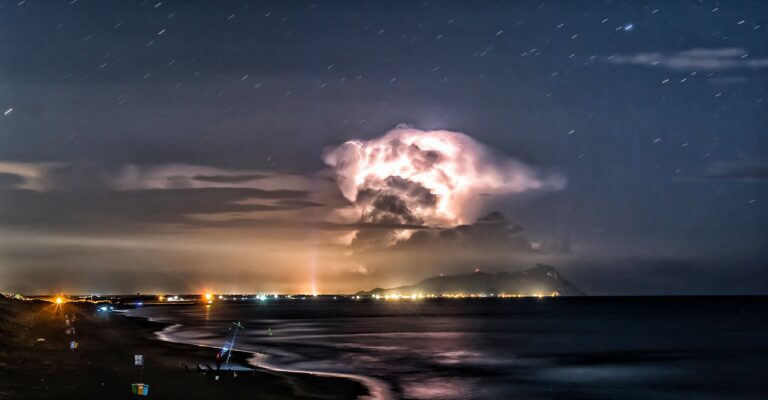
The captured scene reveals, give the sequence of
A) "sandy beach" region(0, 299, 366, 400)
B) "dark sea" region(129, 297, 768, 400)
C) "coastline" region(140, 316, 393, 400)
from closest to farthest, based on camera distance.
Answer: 1. "sandy beach" region(0, 299, 366, 400)
2. "coastline" region(140, 316, 393, 400)
3. "dark sea" region(129, 297, 768, 400)

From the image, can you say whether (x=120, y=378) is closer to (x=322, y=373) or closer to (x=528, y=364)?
(x=322, y=373)

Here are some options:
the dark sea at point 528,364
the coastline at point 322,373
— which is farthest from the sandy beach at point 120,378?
the dark sea at point 528,364

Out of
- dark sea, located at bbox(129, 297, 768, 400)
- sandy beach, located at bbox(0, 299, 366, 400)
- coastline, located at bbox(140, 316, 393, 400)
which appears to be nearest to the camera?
sandy beach, located at bbox(0, 299, 366, 400)

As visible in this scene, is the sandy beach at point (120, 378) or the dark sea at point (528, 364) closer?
the sandy beach at point (120, 378)

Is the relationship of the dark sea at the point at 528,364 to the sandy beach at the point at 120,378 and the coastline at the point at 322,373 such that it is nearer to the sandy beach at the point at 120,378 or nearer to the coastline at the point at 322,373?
the coastline at the point at 322,373

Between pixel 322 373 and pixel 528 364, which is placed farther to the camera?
pixel 528 364

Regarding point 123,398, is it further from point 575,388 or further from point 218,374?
point 575,388

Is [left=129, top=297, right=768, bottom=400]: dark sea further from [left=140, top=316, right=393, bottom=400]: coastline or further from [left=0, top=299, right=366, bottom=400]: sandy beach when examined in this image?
[left=0, top=299, right=366, bottom=400]: sandy beach

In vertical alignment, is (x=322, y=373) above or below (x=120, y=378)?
below

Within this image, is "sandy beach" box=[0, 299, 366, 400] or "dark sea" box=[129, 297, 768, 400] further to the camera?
"dark sea" box=[129, 297, 768, 400]

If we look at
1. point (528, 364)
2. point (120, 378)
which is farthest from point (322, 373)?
point (528, 364)

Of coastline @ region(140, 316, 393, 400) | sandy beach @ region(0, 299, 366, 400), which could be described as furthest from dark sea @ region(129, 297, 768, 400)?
sandy beach @ region(0, 299, 366, 400)

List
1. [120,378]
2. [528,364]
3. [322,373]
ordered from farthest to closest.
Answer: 1. [528,364]
2. [322,373]
3. [120,378]

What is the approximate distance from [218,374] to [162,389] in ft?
24.3
